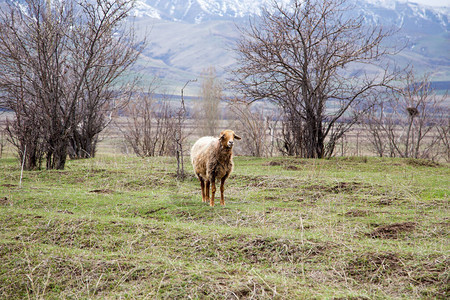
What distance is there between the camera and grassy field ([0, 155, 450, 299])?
5.12m

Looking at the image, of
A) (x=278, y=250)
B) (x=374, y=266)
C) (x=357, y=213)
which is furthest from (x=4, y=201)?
(x=374, y=266)

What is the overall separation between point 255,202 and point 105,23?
8.01m

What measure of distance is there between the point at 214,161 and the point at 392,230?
3537 millimetres

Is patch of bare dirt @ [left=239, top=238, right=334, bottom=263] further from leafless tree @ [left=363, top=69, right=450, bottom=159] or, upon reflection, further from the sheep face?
leafless tree @ [left=363, top=69, right=450, bottom=159]

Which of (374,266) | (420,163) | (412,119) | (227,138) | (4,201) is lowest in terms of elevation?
(374,266)

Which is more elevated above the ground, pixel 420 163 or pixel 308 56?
pixel 308 56

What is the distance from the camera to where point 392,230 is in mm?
6879

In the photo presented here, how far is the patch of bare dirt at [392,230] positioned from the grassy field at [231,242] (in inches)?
0.7

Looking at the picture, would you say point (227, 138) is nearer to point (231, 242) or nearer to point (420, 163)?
point (231, 242)

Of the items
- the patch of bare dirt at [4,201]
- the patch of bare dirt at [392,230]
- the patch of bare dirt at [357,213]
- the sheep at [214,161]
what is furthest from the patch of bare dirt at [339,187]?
the patch of bare dirt at [4,201]

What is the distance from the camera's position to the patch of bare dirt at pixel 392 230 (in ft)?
22.0

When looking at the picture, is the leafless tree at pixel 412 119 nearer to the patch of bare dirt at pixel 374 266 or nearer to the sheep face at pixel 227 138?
the sheep face at pixel 227 138

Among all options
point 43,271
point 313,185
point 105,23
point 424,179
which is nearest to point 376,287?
point 43,271

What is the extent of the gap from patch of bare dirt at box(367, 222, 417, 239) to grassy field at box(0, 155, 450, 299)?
0.7 inches
